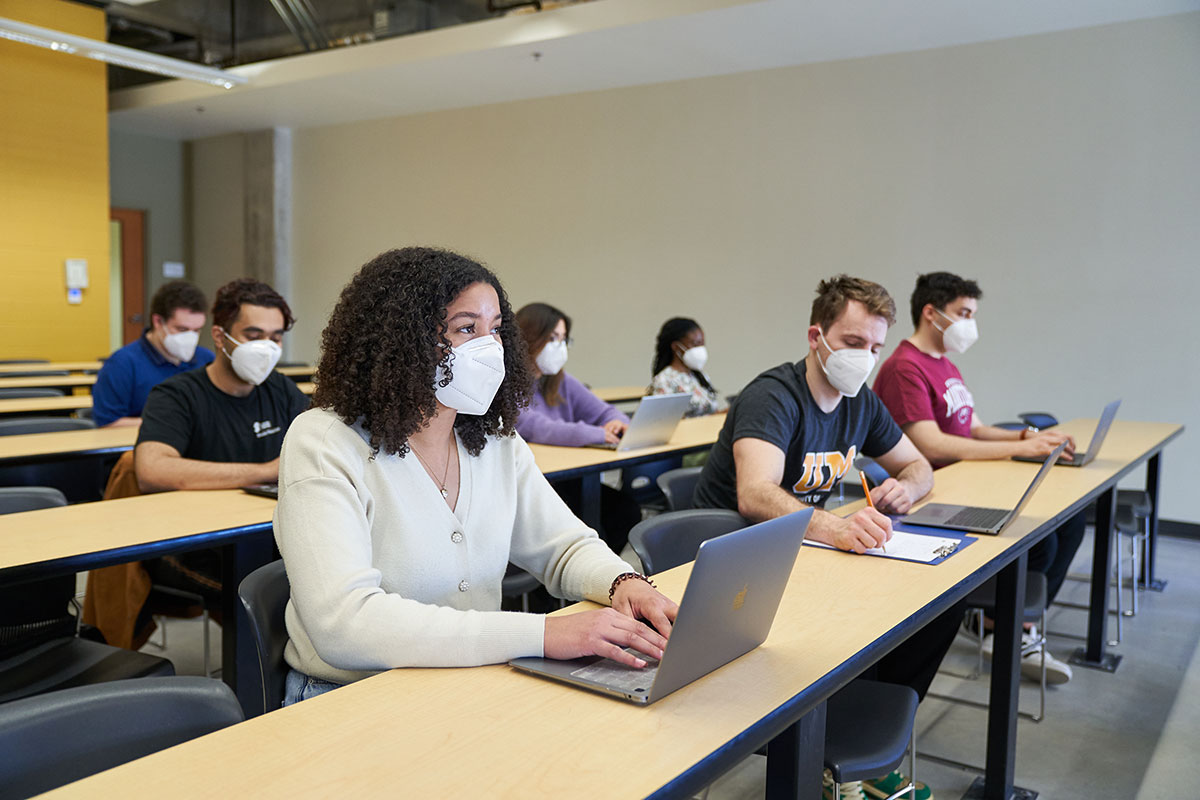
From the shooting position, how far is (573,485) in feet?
10.3

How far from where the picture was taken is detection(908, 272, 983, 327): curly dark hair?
356 centimetres

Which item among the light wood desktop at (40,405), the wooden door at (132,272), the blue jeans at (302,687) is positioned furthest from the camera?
the wooden door at (132,272)

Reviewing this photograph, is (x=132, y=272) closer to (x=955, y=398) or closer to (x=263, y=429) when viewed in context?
(x=263, y=429)

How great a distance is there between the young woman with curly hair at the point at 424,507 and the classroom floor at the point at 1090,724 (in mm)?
849

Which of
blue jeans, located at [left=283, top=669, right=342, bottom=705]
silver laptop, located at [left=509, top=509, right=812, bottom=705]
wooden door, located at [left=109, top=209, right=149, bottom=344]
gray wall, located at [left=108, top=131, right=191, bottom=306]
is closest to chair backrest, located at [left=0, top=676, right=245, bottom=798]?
blue jeans, located at [left=283, top=669, right=342, bottom=705]

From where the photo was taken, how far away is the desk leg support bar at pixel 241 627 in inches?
79.6

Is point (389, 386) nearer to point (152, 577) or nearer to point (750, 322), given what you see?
point (152, 577)

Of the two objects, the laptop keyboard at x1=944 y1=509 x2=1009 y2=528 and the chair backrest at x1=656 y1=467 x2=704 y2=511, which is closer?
the laptop keyboard at x1=944 y1=509 x2=1009 y2=528

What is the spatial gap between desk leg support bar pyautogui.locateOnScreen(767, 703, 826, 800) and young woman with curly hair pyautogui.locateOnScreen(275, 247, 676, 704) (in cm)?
21

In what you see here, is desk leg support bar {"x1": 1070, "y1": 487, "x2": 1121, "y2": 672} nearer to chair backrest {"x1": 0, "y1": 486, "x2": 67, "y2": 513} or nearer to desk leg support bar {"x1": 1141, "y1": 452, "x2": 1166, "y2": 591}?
desk leg support bar {"x1": 1141, "y1": 452, "x2": 1166, "y2": 591}

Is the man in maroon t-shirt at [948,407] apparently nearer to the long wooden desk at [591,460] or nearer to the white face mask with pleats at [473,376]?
the long wooden desk at [591,460]

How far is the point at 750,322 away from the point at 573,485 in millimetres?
3912

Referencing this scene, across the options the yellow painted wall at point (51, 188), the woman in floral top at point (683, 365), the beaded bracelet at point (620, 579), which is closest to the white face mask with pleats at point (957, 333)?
the woman in floral top at point (683, 365)

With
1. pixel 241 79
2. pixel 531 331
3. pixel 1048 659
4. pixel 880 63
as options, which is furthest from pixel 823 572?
pixel 241 79
